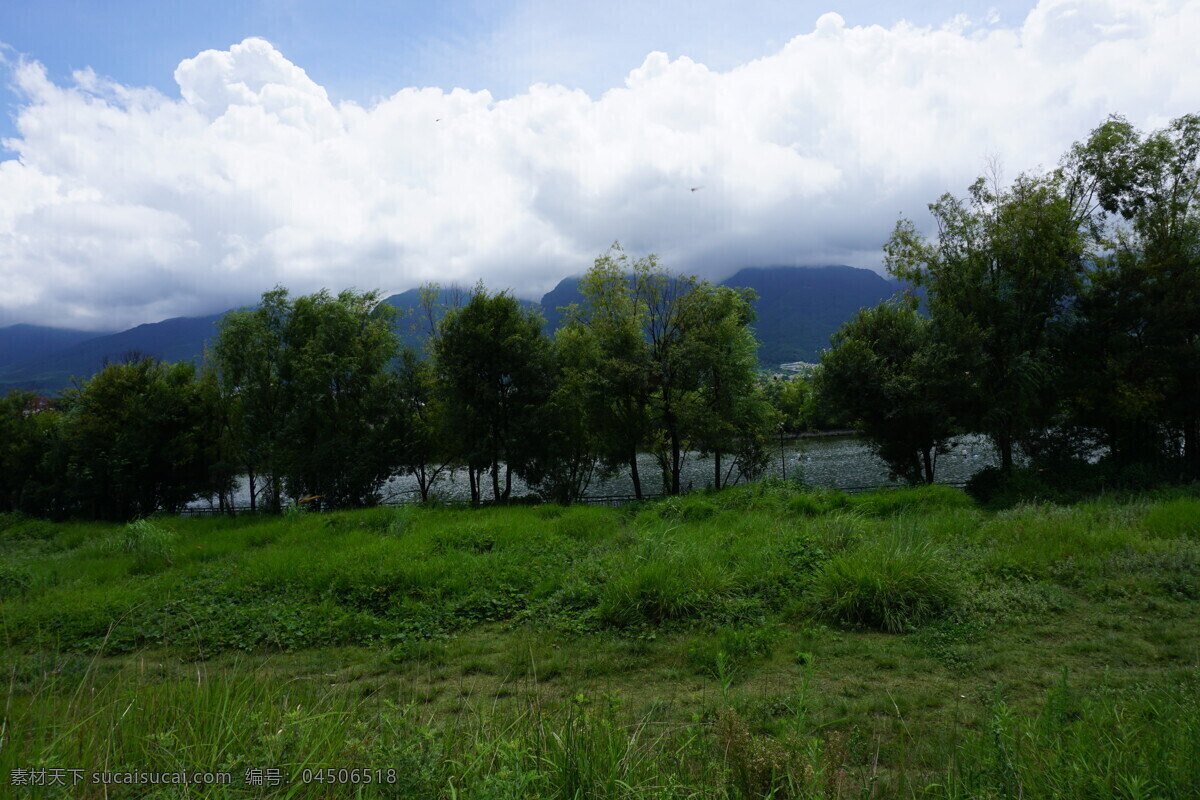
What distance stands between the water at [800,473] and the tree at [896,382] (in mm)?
1558

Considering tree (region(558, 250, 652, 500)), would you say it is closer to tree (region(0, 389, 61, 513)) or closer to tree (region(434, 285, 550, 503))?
tree (region(434, 285, 550, 503))

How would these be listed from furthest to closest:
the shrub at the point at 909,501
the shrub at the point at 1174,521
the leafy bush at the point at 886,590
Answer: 1. the shrub at the point at 909,501
2. the shrub at the point at 1174,521
3. the leafy bush at the point at 886,590

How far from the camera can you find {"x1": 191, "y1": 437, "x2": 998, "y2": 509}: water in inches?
834

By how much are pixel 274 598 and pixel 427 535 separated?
2758 millimetres

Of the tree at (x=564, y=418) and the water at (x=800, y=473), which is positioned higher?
the tree at (x=564, y=418)

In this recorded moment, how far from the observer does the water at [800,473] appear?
69.5 feet

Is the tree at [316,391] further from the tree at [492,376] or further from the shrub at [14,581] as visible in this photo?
the shrub at [14,581]

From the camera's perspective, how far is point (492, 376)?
53.4ft

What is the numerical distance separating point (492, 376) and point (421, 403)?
179 inches

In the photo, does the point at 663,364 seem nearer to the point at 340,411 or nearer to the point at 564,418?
the point at 564,418

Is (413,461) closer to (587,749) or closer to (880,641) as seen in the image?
(880,641)

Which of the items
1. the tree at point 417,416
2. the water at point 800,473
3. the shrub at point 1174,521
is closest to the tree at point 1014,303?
the water at point 800,473

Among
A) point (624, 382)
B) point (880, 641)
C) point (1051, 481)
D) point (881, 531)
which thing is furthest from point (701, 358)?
point (880, 641)

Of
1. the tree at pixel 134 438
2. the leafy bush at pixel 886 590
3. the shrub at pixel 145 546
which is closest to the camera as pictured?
the leafy bush at pixel 886 590
